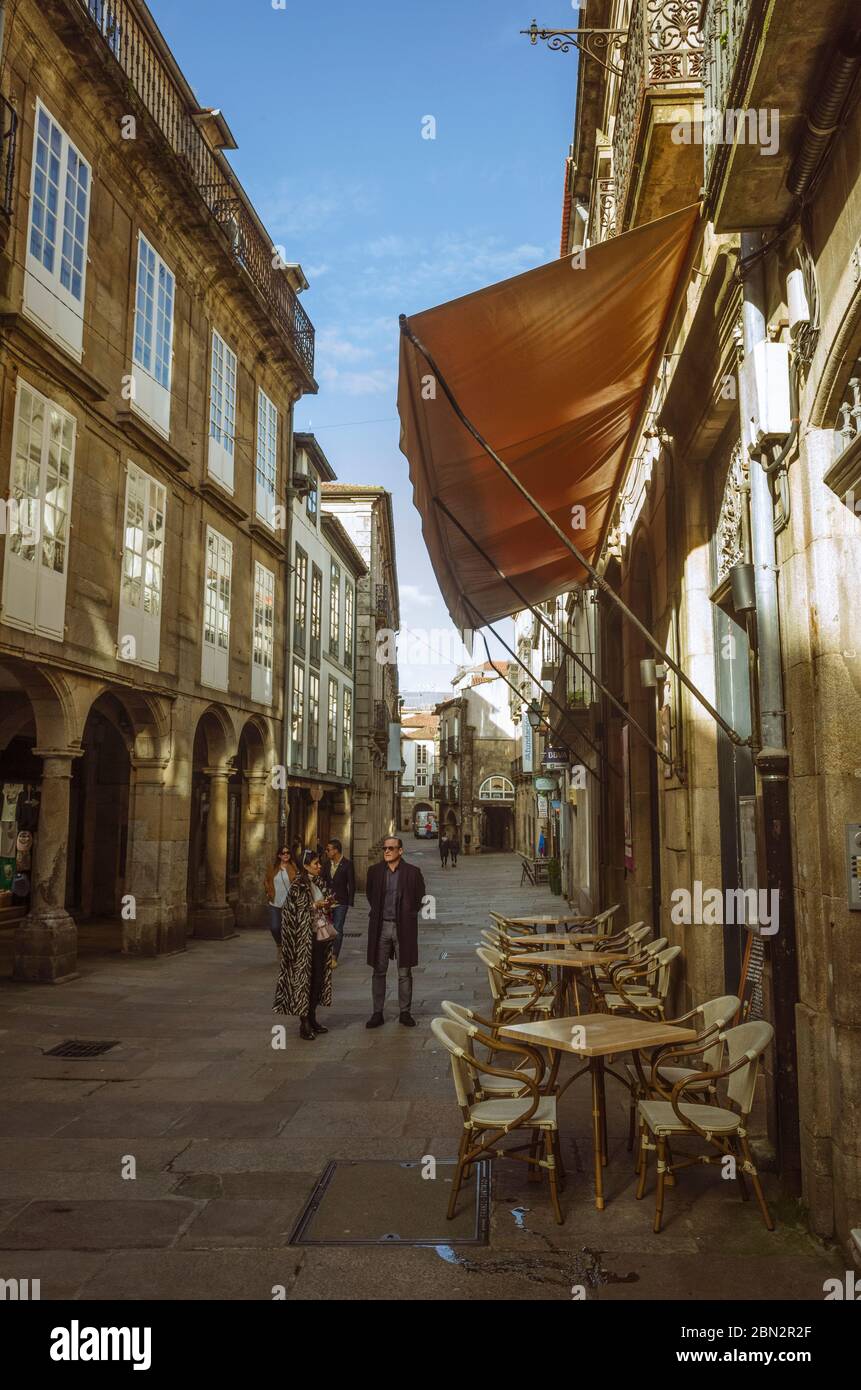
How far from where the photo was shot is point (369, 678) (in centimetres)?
3512

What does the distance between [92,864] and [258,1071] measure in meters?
12.5

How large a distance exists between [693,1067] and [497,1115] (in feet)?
5.81

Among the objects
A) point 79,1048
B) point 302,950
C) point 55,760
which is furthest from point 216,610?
point 79,1048

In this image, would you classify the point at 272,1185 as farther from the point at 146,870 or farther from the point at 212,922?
the point at 212,922

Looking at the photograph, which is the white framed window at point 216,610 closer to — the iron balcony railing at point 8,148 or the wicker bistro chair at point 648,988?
the iron balcony railing at point 8,148

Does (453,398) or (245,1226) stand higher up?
(453,398)

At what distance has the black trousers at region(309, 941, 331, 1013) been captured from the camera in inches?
364

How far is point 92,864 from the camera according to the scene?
19.3 m

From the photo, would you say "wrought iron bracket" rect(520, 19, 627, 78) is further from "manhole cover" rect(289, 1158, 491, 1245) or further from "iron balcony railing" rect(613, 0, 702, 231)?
"manhole cover" rect(289, 1158, 491, 1245)

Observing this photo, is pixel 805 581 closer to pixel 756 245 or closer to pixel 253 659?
pixel 756 245

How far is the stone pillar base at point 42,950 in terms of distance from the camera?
39.0 feet

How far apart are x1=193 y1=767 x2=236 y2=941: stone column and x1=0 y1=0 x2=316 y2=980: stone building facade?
0.04m

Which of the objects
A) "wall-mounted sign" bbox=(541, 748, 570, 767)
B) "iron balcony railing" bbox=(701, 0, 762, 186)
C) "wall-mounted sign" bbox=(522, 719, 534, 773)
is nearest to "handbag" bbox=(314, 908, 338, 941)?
"iron balcony railing" bbox=(701, 0, 762, 186)
